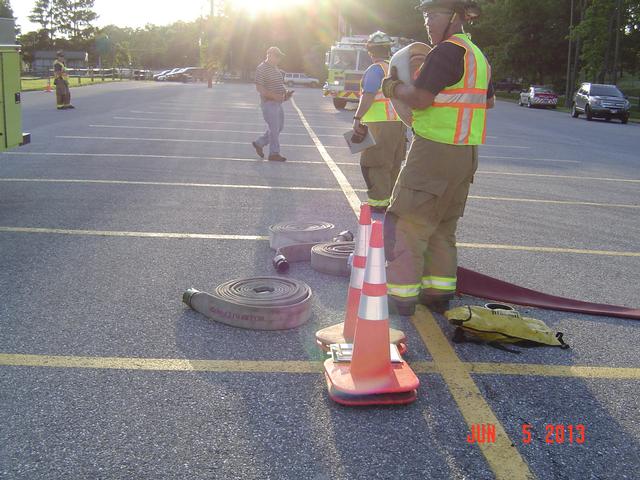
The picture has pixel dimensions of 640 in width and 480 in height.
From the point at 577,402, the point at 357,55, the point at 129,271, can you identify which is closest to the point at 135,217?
the point at 129,271

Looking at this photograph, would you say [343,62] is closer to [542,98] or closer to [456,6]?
[542,98]

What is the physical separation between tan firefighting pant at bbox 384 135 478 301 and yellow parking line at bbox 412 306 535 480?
301 mm

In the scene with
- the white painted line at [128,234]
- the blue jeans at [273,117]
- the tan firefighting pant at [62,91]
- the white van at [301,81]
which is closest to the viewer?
the white painted line at [128,234]

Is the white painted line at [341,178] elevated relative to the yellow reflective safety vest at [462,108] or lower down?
lower down

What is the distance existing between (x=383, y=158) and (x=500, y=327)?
3.31 meters

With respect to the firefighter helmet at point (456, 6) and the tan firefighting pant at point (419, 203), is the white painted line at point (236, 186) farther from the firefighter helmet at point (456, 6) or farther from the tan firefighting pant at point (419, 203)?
the firefighter helmet at point (456, 6)

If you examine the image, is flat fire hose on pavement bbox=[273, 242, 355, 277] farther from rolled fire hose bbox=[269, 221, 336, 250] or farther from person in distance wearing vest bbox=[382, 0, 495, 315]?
person in distance wearing vest bbox=[382, 0, 495, 315]

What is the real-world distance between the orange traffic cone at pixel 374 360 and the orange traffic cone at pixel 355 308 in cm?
41

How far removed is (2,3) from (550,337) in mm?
146601

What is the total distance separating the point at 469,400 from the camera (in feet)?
10.7

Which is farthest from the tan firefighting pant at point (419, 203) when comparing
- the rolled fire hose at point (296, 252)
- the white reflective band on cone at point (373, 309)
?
the rolled fire hose at point (296, 252)

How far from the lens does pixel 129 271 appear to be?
5156mm

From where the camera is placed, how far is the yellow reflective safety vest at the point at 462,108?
414 cm

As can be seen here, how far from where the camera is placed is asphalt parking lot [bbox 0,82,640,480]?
2.74 m
